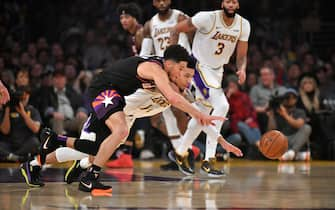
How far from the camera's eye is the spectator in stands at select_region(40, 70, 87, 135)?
11422 mm

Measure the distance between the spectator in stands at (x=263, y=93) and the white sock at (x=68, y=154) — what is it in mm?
5503

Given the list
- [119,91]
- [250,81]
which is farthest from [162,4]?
[250,81]

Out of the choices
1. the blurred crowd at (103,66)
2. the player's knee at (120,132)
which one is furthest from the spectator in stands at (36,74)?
the player's knee at (120,132)

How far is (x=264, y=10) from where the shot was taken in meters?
17.4

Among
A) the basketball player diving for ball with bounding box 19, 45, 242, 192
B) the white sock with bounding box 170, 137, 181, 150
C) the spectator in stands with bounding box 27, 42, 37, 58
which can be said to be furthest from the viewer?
the spectator in stands with bounding box 27, 42, 37, 58

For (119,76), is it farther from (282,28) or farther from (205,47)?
(282,28)

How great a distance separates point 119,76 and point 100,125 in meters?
0.48

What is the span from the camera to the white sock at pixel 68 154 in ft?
24.4

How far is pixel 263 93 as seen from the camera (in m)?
12.7

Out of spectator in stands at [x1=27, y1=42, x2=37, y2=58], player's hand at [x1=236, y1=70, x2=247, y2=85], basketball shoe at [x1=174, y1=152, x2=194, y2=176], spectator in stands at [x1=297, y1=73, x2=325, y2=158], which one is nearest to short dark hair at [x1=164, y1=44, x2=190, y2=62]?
player's hand at [x1=236, y1=70, x2=247, y2=85]

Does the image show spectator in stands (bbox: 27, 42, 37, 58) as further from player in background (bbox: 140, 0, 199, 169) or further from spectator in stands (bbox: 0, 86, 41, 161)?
player in background (bbox: 140, 0, 199, 169)

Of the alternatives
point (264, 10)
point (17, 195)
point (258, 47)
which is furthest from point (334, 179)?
point (264, 10)

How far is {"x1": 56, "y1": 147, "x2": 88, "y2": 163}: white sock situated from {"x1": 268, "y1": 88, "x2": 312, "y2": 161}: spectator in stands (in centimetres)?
496

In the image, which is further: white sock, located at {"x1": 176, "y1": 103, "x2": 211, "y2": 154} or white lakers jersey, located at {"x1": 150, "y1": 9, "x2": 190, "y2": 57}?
white lakers jersey, located at {"x1": 150, "y1": 9, "x2": 190, "y2": 57}
